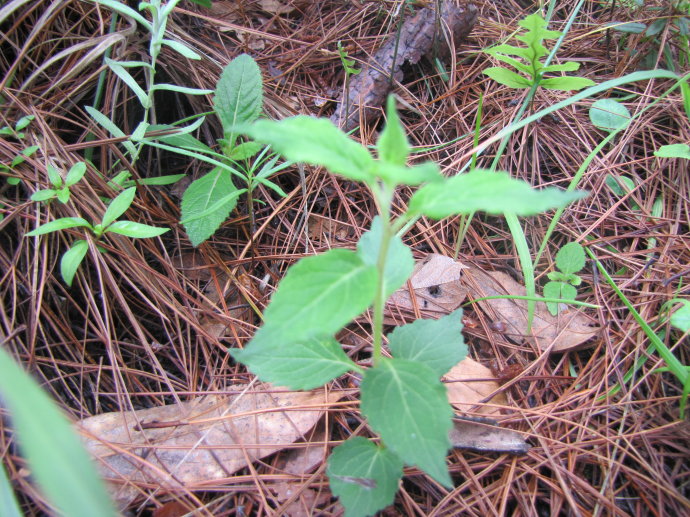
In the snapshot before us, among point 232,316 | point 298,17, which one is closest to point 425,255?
point 232,316

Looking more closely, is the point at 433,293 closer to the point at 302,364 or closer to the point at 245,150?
the point at 302,364

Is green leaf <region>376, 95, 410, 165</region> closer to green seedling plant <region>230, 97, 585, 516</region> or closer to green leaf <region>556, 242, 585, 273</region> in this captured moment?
green seedling plant <region>230, 97, 585, 516</region>

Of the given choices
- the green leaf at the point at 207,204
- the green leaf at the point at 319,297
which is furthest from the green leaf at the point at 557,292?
the green leaf at the point at 207,204

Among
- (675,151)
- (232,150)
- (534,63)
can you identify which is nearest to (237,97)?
(232,150)

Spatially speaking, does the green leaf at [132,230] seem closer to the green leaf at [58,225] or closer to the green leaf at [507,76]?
the green leaf at [58,225]

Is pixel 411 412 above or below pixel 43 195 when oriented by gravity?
below

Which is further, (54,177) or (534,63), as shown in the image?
(534,63)

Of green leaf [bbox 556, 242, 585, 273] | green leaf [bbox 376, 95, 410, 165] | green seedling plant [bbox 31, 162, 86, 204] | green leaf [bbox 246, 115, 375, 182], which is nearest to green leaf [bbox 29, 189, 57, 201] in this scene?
green seedling plant [bbox 31, 162, 86, 204]
